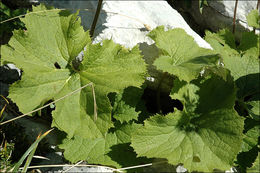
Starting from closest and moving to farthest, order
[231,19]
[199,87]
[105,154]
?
[105,154] → [199,87] → [231,19]

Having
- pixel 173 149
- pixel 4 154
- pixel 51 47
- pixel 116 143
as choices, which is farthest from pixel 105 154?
pixel 51 47

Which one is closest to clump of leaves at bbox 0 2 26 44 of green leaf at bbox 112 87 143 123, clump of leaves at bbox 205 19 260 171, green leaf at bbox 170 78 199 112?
green leaf at bbox 112 87 143 123

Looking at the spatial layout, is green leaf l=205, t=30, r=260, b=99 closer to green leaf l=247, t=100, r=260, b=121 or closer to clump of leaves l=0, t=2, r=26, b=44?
green leaf l=247, t=100, r=260, b=121

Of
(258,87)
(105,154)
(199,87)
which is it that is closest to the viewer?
(105,154)

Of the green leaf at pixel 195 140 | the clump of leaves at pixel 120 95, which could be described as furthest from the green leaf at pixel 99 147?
the green leaf at pixel 195 140

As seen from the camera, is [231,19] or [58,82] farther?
[231,19]

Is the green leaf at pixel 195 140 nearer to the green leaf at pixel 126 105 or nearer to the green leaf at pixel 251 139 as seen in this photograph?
the green leaf at pixel 126 105

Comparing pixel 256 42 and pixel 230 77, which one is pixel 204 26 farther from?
pixel 230 77
